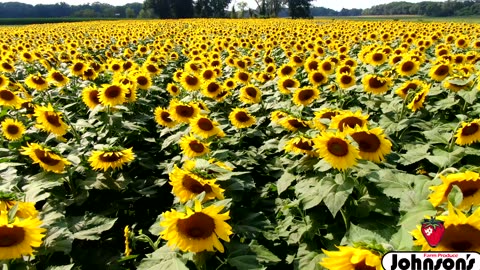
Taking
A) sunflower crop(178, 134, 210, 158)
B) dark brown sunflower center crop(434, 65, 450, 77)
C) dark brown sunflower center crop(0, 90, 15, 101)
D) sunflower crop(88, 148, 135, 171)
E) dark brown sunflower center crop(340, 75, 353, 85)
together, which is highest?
dark brown sunflower center crop(434, 65, 450, 77)

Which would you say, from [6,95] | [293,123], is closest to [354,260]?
[293,123]

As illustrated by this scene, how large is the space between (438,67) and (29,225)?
20.3ft

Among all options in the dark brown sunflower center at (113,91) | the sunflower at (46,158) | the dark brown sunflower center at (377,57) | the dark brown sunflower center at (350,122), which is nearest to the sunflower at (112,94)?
the dark brown sunflower center at (113,91)

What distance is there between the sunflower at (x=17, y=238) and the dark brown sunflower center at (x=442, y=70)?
20.2 ft

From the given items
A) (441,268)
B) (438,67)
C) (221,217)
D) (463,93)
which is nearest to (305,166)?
(221,217)

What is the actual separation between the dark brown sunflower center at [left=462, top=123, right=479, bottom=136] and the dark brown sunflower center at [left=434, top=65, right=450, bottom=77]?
2793 millimetres

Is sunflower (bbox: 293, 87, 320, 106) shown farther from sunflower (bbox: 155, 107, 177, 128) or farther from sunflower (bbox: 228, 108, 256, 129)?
sunflower (bbox: 155, 107, 177, 128)

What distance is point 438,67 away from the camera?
6.57 meters

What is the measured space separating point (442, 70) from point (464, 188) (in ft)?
15.6

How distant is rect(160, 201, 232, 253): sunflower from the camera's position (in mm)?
2629

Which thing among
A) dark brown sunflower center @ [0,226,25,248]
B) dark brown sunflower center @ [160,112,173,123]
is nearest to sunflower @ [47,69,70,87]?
dark brown sunflower center @ [160,112,173,123]

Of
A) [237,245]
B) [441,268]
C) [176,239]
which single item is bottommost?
[237,245]

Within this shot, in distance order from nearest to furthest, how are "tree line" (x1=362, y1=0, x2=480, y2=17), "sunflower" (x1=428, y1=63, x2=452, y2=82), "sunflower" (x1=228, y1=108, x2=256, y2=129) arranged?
"sunflower" (x1=228, y1=108, x2=256, y2=129)
"sunflower" (x1=428, y1=63, x2=452, y2=82)
"tree line" (x1=362, y1=0, x2=480, y2=17)

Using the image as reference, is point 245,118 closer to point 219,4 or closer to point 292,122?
point 292,122
